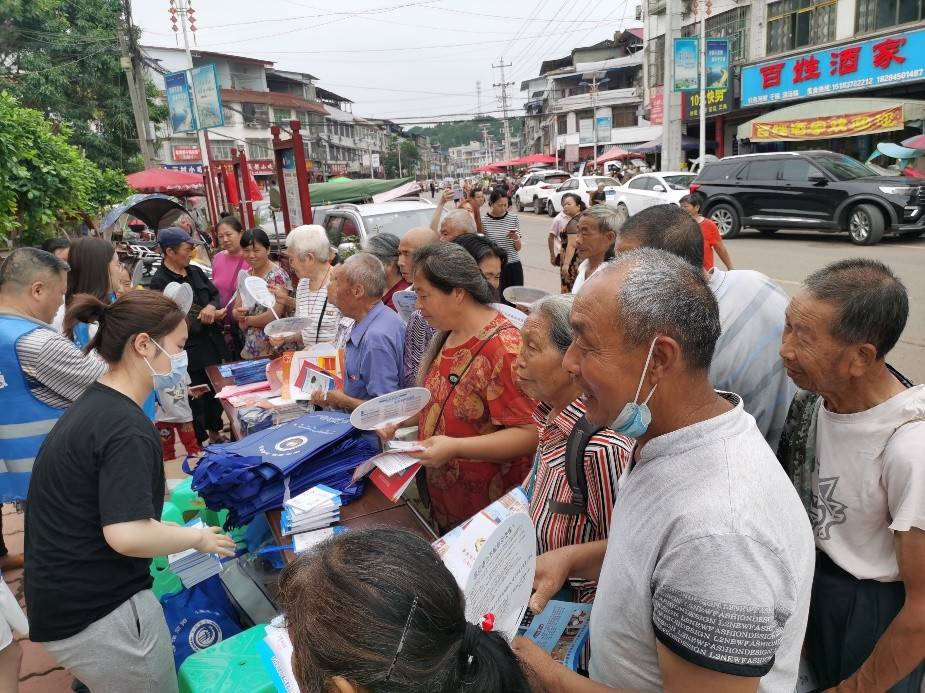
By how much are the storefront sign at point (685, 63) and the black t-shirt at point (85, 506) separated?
20070 millimetres

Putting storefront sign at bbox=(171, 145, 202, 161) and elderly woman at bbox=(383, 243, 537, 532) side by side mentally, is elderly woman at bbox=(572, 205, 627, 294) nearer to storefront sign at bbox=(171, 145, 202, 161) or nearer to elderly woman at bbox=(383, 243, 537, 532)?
elderly woman at bbox=(383, 243, 537, 532)

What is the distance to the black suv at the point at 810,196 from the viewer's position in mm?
11406

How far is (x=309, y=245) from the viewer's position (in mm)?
4367

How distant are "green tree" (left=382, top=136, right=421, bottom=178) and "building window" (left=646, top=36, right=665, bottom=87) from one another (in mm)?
58627

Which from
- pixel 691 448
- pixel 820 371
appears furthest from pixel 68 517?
pixel 820 371

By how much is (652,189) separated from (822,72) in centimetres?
819

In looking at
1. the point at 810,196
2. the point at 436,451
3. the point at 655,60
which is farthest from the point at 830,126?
the point at 436,451

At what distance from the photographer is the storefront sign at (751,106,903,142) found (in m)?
17.3

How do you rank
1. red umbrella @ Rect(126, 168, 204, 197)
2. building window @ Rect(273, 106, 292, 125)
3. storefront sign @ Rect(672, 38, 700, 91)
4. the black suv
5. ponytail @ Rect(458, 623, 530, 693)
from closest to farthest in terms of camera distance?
ponytail @ Rect(458, 623, 530, 693) → the black suv → red umbrella @ Rect(126, 168, 204, 197) → storefront sign @ Rect(672, 38, 700, 91) → building window @ Rect(273, 106, 292, 125)

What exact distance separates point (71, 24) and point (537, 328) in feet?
83.1

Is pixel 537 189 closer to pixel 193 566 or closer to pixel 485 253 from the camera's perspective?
pixel 485 253

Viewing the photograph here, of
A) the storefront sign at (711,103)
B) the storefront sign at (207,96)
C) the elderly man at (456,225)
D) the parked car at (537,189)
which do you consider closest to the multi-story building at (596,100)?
the parked car at (537,189)

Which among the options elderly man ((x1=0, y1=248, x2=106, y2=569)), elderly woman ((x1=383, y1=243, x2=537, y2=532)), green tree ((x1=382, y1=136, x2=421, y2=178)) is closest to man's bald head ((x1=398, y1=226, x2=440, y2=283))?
elderly woman ((x1=383, y1=243, x2=537, y2=532))

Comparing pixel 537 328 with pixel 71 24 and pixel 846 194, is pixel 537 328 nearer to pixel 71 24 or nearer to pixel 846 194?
pixel 846 194
